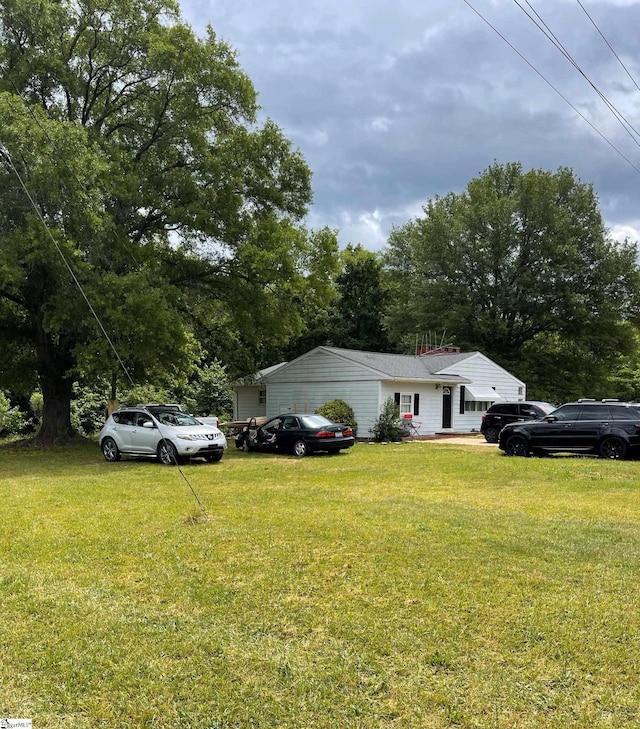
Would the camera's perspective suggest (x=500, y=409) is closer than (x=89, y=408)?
Yes

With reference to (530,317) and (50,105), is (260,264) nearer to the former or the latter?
(50,105)

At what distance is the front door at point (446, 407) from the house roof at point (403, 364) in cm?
89

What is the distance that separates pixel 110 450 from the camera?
Result: 1620 centimetres

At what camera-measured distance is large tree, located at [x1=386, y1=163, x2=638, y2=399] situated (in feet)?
122

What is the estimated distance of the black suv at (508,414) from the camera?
2094cm

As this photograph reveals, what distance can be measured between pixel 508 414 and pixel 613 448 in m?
6.13

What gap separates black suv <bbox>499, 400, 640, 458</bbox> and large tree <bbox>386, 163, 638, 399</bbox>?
70.0ft

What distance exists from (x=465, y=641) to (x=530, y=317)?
37.8m

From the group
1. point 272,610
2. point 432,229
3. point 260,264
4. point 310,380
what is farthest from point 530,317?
point 272,610

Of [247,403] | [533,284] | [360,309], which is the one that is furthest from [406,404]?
[360,309]

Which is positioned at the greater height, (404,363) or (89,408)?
(404,363)

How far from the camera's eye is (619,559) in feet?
18.8

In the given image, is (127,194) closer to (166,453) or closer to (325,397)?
(166,453)

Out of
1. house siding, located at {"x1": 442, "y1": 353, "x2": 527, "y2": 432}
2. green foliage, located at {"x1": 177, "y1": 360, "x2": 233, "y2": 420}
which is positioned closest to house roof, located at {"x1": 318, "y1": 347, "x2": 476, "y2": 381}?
house siding, located at {"x1": 442, "y1": 353, "x2": 527, "y2": 432}
